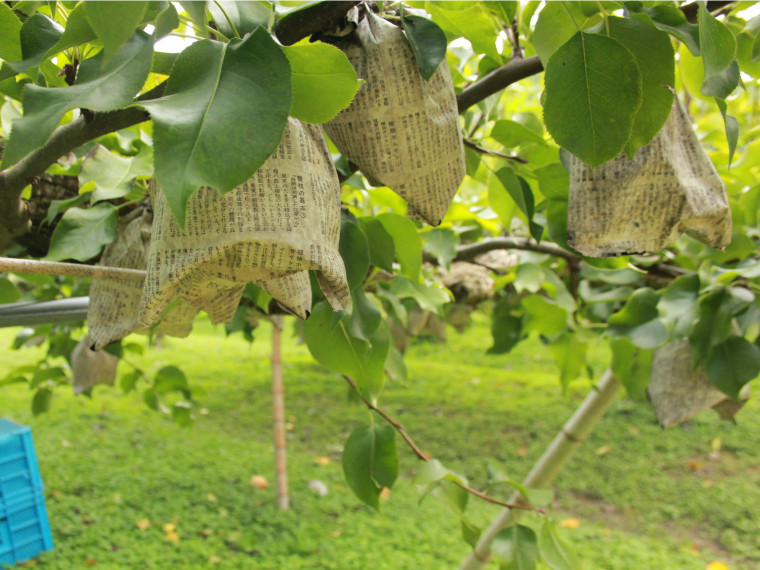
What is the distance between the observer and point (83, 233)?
426 millimetres

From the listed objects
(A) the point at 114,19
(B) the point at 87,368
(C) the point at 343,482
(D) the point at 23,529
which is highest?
(A) the point at 114,19

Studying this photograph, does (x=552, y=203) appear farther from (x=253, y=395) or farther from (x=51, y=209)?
(x=253, y=395)

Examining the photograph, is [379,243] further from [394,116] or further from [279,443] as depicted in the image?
[279,443]

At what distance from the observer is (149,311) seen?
22cm

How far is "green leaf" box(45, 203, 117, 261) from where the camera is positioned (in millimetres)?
411

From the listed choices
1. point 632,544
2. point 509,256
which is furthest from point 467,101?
point 632,544

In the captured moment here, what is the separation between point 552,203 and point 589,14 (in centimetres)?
19

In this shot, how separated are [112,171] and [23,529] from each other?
142 centimetres

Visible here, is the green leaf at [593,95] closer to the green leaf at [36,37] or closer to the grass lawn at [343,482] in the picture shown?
the green leaf at [36,37]

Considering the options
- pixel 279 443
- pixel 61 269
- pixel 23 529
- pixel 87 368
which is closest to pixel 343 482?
pixel 279 443

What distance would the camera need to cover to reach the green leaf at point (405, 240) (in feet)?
1.45

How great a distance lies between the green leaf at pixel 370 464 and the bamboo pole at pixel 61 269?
0.75 ft

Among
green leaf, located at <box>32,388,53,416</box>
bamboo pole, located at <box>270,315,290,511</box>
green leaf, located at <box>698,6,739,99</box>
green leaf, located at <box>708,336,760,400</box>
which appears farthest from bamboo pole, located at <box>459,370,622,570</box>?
bamboo pole, located at <box>270,315,290,511</box>

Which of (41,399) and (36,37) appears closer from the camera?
(36,37)
